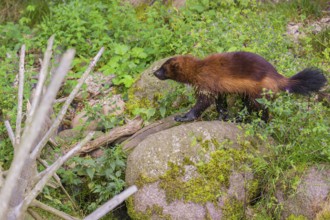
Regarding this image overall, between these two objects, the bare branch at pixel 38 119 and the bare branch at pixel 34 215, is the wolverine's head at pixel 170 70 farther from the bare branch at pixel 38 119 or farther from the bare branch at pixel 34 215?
the bare branch at pixel 38 119

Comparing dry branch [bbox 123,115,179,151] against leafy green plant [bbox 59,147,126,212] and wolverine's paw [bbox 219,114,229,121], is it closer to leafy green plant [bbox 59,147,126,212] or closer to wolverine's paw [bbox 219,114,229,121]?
leafy green plant [bbox 59,147,126,212]

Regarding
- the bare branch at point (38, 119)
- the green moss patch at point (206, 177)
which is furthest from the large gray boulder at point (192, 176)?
the bare branch at point (38, 119)

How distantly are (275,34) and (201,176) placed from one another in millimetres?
2848

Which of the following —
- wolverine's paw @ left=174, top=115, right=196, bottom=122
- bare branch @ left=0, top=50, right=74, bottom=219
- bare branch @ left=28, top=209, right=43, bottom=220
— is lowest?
wolverine's paw @ left=174, top=115, right=196, bottom=122

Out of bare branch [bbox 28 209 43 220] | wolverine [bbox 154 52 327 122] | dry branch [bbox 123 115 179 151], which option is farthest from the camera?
dry branch [bbox 123 115 179 151]

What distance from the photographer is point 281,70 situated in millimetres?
5332

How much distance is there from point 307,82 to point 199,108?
1.03m

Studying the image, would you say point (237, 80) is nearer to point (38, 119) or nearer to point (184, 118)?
point (184, 118)

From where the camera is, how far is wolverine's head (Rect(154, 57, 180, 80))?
4.89 metres

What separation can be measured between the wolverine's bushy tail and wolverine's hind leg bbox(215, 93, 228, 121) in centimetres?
63

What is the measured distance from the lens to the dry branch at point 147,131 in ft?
16.0

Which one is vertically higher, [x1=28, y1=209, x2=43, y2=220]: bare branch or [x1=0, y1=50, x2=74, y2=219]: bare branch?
[x1=0, y1=50, x2=74, y2=219]: bare branch

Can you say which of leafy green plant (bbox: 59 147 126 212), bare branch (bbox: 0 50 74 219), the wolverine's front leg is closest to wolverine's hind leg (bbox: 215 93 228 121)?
the wolverine's front leg

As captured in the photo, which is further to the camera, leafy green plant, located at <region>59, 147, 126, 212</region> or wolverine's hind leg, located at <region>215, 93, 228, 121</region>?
wolverine's hind leg, located at <region>215, 93, 228, 121</region>
